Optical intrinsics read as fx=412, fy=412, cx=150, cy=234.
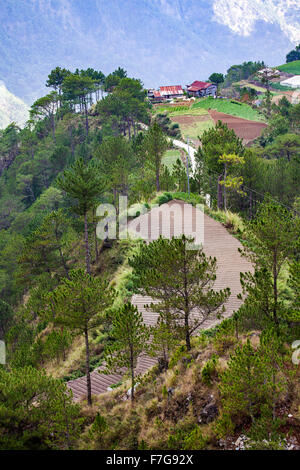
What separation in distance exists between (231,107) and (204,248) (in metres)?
77.6

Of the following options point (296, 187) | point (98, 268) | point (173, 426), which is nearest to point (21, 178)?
point (98, 268)

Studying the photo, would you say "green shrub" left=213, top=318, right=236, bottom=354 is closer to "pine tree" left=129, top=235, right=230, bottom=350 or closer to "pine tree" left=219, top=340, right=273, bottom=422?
"pine tree" left=129, top=235, right=230, bottom=350

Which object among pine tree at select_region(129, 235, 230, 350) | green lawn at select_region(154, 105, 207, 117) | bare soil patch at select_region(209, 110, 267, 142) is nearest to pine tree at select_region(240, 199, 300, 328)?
pine tree at select_region(129, 235, 230, 350)

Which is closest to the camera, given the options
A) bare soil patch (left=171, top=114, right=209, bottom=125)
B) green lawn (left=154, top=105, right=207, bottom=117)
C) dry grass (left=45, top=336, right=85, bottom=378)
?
dry grass (left=45, top=336, right=85, bottom=378)

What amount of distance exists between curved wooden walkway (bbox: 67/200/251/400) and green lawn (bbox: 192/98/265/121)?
64436 millimetres

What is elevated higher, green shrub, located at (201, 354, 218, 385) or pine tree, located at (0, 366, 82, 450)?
green shrub, located at (201, 354, 218, 385)

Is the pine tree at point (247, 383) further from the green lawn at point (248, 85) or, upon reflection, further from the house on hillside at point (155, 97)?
the green lawn at point (248, 85)

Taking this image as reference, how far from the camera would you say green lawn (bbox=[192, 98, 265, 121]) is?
91.8m

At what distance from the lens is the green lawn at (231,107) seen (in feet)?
301

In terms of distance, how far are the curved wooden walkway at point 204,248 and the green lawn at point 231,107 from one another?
211ft

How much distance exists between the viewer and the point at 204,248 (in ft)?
87.1

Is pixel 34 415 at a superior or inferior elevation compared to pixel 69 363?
superior

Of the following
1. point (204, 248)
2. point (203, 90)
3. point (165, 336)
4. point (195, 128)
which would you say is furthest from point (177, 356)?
point (203, 90)

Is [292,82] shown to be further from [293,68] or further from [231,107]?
[231,107]
